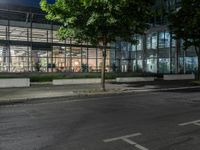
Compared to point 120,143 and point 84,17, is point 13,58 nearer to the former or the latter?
point 84,17

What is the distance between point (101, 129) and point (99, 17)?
36.8 feet

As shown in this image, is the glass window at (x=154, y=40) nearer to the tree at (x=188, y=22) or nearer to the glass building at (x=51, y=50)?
the glass building at (x=51, y=50)

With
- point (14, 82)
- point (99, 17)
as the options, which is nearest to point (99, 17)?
point (99, 17)

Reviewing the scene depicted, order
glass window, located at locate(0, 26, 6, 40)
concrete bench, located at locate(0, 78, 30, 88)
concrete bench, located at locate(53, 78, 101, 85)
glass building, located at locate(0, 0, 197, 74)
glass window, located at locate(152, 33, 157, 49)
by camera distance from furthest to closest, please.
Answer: glass window, located at locate(152, 33, 157, 49)
glass building, located at locate(0, 0, 197, 74)
glass window, located at locate(0, 26, 6, 40)
concrete bench, located at locate(53, 78, 101, 85)
concrete bench, located at locate(0, 78, 30, 88)

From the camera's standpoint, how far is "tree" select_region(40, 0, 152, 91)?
18734 mm

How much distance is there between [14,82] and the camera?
24156 mm

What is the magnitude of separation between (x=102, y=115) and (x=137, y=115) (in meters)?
1.25

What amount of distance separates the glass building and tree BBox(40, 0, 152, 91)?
49.4 ft

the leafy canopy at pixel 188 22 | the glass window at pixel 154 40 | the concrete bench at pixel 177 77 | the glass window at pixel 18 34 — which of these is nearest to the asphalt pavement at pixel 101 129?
the leafy canopy at pixel 188 22

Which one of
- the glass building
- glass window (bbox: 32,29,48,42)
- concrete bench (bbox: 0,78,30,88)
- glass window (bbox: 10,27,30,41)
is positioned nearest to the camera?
concrete bench (bbox: 0,78,30,88)

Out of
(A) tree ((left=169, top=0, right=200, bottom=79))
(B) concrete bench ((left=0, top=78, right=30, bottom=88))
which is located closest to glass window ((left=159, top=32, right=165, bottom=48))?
(A) tree ((left=169, top=0, right=200, bottom=79))

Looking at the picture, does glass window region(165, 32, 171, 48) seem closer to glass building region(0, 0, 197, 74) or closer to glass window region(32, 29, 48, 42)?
glass building region(0, 0, 197, 74)

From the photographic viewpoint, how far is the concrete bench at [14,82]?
23.5m

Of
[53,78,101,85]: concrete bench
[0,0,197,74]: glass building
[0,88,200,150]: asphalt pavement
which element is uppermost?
[0,0,197,74]: glass building
